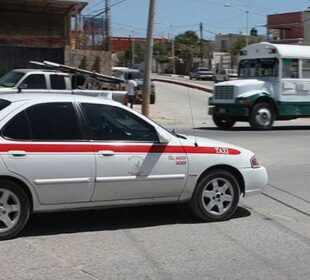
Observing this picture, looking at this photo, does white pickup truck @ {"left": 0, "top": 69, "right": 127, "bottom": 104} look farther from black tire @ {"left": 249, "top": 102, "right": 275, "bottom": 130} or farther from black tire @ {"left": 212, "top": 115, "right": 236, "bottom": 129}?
black tire @ {"left": 249, "top": 102, "right": 275, "bottom": 130}

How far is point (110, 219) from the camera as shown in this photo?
24.2 feet

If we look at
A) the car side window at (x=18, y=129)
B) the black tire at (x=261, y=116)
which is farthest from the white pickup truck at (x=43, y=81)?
the car side window at (x=18, y=129)

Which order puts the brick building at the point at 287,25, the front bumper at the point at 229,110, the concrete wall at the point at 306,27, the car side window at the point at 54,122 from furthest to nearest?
the brick building at the point at 287,25 → the concrete wall at the point at 306,27 → the front bumper at the point at 229,110 → the car side window at the point at 54,122

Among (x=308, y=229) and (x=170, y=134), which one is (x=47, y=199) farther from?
(x=308, y=229)

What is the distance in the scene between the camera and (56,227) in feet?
22.7

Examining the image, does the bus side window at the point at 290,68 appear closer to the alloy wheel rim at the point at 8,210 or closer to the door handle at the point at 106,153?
the door handle at the point at 106,153

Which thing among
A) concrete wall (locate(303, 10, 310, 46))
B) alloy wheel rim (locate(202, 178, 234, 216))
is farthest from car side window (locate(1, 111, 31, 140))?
concrete wall (locate(303, 10, 310, 46))

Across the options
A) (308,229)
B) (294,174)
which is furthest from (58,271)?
(294,174)

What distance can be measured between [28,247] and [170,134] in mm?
2093

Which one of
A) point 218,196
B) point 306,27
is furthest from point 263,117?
point 306,27

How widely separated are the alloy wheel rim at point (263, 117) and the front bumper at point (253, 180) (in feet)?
44.9

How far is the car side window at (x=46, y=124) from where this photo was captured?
21.0 ft

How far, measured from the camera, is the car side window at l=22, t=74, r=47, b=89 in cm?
1878

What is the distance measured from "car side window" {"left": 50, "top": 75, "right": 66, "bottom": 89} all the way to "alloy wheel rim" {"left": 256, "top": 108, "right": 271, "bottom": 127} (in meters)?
6.66
